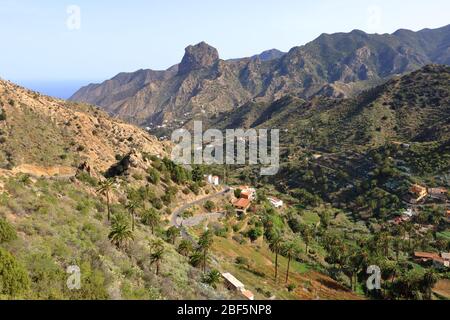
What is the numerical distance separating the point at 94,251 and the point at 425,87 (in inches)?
6987

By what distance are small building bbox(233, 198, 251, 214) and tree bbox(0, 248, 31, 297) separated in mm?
55339

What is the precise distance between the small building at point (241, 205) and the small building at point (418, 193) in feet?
163

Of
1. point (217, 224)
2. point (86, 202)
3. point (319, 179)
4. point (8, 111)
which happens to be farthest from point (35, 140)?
point (319, 179)

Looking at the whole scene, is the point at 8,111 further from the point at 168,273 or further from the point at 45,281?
the point at 45,281

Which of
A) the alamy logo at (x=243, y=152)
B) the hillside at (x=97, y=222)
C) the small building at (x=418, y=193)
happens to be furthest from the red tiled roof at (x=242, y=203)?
the alamy logo at (x=243, y=152)

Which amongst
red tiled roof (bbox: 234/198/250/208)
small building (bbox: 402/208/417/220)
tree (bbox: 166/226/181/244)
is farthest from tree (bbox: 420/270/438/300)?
tree (bbox: 166/226/181/244)

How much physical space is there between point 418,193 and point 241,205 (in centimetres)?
5310

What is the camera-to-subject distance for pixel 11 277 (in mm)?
16906

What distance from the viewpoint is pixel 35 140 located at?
78.5m

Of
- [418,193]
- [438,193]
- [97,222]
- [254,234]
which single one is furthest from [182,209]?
[438,193]

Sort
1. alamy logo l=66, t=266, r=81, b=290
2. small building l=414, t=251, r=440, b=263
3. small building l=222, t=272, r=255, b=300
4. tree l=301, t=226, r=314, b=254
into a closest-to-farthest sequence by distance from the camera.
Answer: alamy logo l=66, t=266, r=81, b=290
small building l=222, t=272, r=255, b=300
small building l=414, t=251, r=440, b=263
tree l=301, t=226, r=314, b=254

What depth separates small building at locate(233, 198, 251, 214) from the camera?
71.8 metres

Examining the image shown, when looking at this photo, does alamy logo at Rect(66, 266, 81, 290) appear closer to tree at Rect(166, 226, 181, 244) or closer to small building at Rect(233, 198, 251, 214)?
tree at Rect(166, 226, 181, 244)

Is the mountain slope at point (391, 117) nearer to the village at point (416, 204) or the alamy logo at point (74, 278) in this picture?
the village at point (416, 204)
